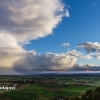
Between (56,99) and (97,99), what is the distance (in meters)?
53.4

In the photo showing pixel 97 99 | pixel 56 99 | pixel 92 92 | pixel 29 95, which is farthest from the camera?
pixel 29 95

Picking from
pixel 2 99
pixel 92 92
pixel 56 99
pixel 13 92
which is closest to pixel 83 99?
pixel 92 92

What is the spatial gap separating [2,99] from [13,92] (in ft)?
45.8

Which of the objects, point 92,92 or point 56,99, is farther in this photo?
point 56,99

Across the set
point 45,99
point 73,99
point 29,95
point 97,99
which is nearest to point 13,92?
point 29,95

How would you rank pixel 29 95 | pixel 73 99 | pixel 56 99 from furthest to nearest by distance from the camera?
pixel 29 95 < pixel 56 99 < pixel 73 99

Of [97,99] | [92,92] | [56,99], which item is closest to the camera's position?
[97,99]

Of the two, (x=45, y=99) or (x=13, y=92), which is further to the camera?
(x=13, y=92)

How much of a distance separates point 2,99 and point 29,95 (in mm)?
13900

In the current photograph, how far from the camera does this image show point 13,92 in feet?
363

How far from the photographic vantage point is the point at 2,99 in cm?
9675

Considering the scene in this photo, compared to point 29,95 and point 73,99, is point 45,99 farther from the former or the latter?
point 73,99

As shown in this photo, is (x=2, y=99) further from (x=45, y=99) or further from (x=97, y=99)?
(x=97, y=99)

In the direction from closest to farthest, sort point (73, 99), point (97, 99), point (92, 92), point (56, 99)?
point (97, 99) < point (92, 92) < point (73, 99) < point (56, 99)
